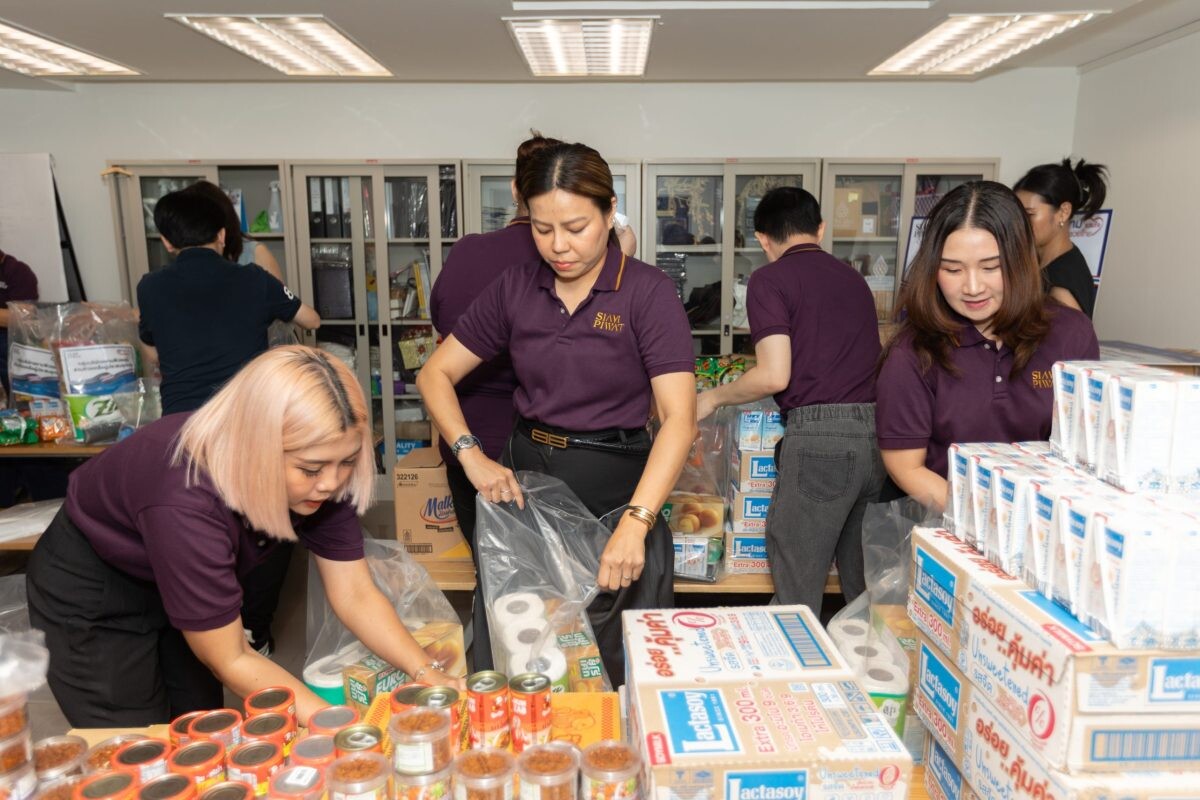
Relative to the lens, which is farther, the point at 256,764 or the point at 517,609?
the point at 517,609

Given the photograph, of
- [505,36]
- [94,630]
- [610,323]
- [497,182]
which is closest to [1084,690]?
[610,323]

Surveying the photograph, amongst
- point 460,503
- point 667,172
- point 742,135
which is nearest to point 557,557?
point 460,503

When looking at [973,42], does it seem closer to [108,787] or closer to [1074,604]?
[1074,604]

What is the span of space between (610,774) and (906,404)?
3.28 feet

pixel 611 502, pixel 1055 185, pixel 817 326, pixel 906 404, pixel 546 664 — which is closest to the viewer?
pixel 546 664

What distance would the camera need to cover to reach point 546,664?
1.39 metres

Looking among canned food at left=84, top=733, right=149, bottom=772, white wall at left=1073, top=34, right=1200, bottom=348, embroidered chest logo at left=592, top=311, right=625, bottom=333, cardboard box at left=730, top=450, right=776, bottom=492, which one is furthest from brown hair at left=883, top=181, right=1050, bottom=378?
white wall at left=1073, top=34, right=1200, bottom=348

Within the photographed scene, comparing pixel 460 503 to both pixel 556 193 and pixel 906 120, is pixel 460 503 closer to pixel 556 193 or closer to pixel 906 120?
pixel 556 193

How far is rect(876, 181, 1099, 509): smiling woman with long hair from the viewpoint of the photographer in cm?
154

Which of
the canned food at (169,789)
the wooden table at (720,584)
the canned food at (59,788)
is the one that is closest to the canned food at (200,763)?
the canned food at (169,789)

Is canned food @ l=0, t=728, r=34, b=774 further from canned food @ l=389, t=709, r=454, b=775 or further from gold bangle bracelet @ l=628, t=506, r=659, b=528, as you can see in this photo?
gold bangle bracelet @ l=628, t=506, r=659, b=528

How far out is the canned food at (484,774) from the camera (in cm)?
91

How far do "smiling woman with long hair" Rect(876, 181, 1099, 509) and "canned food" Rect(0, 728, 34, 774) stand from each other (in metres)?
1.47

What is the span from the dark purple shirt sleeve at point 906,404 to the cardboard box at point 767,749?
69cm
